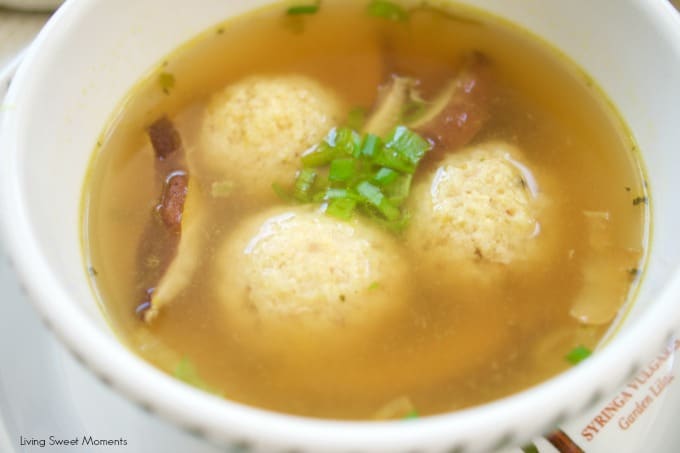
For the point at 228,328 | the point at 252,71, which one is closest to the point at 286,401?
the point at 228,328

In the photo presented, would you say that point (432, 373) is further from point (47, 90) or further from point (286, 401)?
point (47, 90)

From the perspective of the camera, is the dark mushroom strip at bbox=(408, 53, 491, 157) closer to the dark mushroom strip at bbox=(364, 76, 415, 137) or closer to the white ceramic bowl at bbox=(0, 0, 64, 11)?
the dark mushroom strip at bbox=(364, 76, 415, 137)

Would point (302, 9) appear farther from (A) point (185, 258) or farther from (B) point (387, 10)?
(A) point (185, 258)

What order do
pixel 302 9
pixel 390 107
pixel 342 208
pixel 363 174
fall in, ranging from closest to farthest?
pixel 342 208
pixel 363 174
pixel 390 107
pixel 302 9

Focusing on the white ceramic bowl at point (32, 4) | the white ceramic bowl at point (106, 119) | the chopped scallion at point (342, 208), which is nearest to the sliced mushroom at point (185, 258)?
the white ceramic bowl at point (106, 119)

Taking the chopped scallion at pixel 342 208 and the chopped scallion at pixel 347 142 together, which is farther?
the chopped scallion at pixel 347 142

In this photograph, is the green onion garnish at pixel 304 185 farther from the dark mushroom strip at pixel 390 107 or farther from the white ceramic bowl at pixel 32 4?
the white ceramic bowl at pixel 32 4

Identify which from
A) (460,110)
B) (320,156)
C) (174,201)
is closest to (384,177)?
(320,156)
